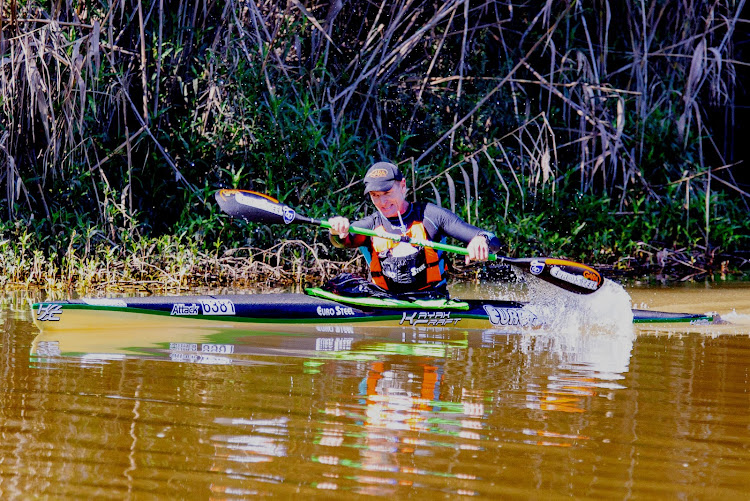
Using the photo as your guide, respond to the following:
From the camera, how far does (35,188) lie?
27.2ft

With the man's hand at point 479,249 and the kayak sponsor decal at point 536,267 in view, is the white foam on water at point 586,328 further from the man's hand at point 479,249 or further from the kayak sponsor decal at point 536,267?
the man's hand at point 479,249

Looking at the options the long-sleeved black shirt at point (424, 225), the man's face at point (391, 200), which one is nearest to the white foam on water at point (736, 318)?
the long-sleeved black shirt at point (424, 225)

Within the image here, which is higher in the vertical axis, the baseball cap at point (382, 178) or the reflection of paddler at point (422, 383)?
the baseball cap at point (382, 178)

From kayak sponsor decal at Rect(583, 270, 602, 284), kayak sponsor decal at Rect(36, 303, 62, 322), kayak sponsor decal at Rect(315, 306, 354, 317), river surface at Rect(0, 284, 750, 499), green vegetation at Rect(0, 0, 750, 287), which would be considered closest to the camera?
river surface at Rect(0, 284, 750, 499)

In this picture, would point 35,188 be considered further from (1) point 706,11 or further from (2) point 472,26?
(1) point 706,11

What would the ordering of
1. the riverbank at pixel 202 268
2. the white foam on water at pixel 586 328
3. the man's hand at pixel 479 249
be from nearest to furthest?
the white foam on water at pixel 586 328
the man's hand at pixel 479 249
the riverbank at pixel 202 268

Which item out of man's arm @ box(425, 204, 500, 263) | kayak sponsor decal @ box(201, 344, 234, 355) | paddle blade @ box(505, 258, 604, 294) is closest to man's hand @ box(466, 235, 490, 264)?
man's arm @ box(425, 204, 500, 263)

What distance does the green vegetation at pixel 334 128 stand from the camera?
8055mm

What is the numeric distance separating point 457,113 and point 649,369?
209 inches

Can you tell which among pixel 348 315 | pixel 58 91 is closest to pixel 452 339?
pixel 348 315

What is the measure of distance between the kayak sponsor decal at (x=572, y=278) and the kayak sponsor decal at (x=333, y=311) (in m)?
1.28

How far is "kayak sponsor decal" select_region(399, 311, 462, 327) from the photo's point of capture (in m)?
6.03

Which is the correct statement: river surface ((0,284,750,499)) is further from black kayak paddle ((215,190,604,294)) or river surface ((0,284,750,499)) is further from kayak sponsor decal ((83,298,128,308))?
black kayak paddle ((215,190,604,294))

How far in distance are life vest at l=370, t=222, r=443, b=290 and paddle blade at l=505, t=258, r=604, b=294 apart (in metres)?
0.51
